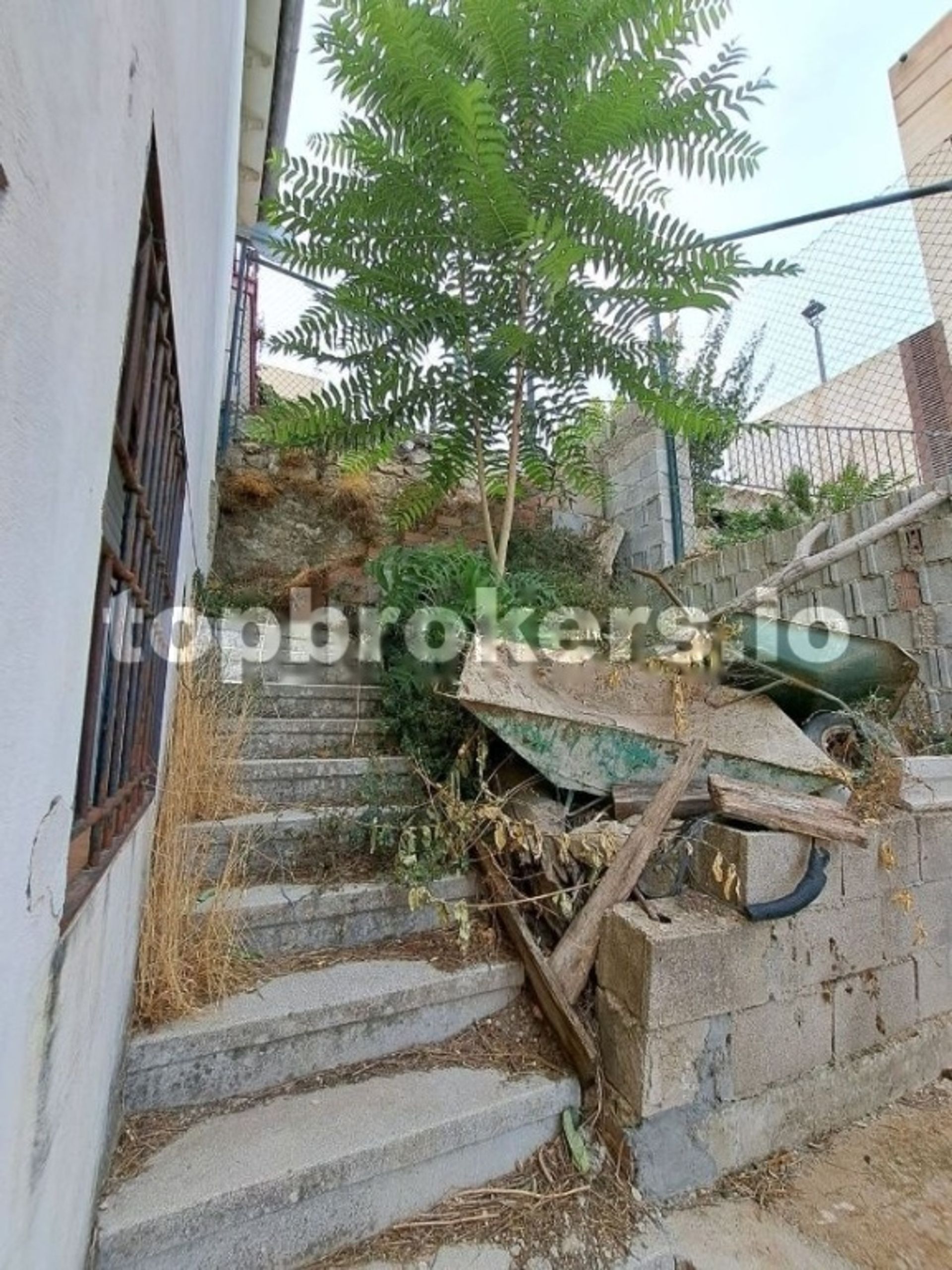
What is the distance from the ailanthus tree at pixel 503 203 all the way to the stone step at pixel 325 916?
194 centimetres

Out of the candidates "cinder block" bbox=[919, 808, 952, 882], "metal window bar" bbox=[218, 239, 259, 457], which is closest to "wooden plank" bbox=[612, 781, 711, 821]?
"cinder block" bbox=[919, 808, 952, 882]

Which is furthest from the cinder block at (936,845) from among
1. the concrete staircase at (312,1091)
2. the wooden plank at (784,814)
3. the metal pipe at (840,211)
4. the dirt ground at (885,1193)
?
the metal pipe at (840,211)

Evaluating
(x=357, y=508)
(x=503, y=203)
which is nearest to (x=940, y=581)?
(x=503, y=203)

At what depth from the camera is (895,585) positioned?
2.90 meters

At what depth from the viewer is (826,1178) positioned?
5.44ft

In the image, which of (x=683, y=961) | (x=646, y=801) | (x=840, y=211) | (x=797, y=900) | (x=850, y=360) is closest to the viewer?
(x=683, y=961)

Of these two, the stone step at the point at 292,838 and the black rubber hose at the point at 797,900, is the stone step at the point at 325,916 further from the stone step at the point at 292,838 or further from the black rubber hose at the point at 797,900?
the black rubber hose at the point at 797,900

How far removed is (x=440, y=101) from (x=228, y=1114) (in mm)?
4031

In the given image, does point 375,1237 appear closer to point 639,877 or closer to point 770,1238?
point 770,1238

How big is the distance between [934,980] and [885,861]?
1.84 ft

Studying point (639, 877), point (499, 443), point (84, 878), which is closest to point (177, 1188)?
point (84, 878)

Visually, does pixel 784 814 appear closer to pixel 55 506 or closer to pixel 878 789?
pixel 878 789

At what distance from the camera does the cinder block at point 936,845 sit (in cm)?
211

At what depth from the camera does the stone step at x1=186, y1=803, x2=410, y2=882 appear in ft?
6.23
